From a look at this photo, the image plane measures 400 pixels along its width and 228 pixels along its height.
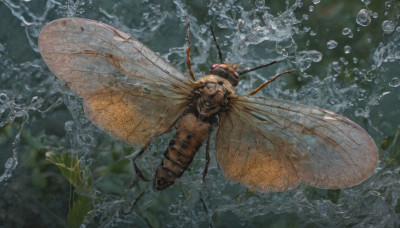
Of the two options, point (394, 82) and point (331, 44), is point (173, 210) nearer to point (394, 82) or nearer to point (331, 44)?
point (331, 44)

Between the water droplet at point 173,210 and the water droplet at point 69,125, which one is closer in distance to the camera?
the water droplet at point 173,210

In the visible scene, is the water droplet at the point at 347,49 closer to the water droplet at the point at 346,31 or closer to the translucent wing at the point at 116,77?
the water droplet at the point at 346,31

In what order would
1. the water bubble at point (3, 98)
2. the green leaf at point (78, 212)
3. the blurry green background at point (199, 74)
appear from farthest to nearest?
1. the water bubble at point (3, 98)
2. the blurry green background at point (199, 74)
3. the green leaf at point (78, 212)

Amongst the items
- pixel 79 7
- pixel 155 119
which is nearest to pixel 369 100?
pixel 155 119

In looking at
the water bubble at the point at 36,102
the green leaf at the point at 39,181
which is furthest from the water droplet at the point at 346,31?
the green leaf at the point at 39,181

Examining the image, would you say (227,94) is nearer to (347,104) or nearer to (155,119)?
(155,119)

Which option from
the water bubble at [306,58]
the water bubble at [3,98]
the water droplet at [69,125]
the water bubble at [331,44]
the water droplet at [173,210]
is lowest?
the water droplet at [173,210]
